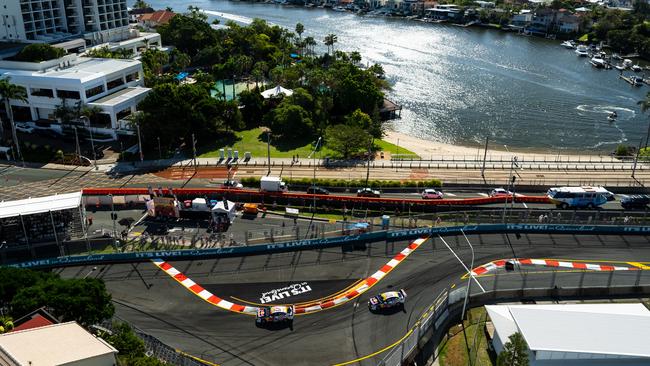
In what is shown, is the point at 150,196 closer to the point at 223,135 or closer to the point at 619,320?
the point at 223,135

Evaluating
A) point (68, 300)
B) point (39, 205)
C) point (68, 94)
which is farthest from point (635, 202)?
point (68, 94)

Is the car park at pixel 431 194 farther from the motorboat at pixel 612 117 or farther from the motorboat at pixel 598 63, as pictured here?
the motorboat at pixel 598 63

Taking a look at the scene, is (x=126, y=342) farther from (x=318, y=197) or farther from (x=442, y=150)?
(x=442, y=150)

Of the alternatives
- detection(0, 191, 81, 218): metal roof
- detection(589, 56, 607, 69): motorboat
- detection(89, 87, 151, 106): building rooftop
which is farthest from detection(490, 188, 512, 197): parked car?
detection(589, 56, 607, 69): motorboat

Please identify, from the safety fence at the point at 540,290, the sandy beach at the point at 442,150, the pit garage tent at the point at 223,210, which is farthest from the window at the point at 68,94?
the safety fence at the point at 540,290

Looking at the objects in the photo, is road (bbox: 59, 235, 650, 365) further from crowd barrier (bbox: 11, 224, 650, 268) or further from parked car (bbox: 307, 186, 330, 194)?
parked car (bbox: 307, 186, 330, 194)
